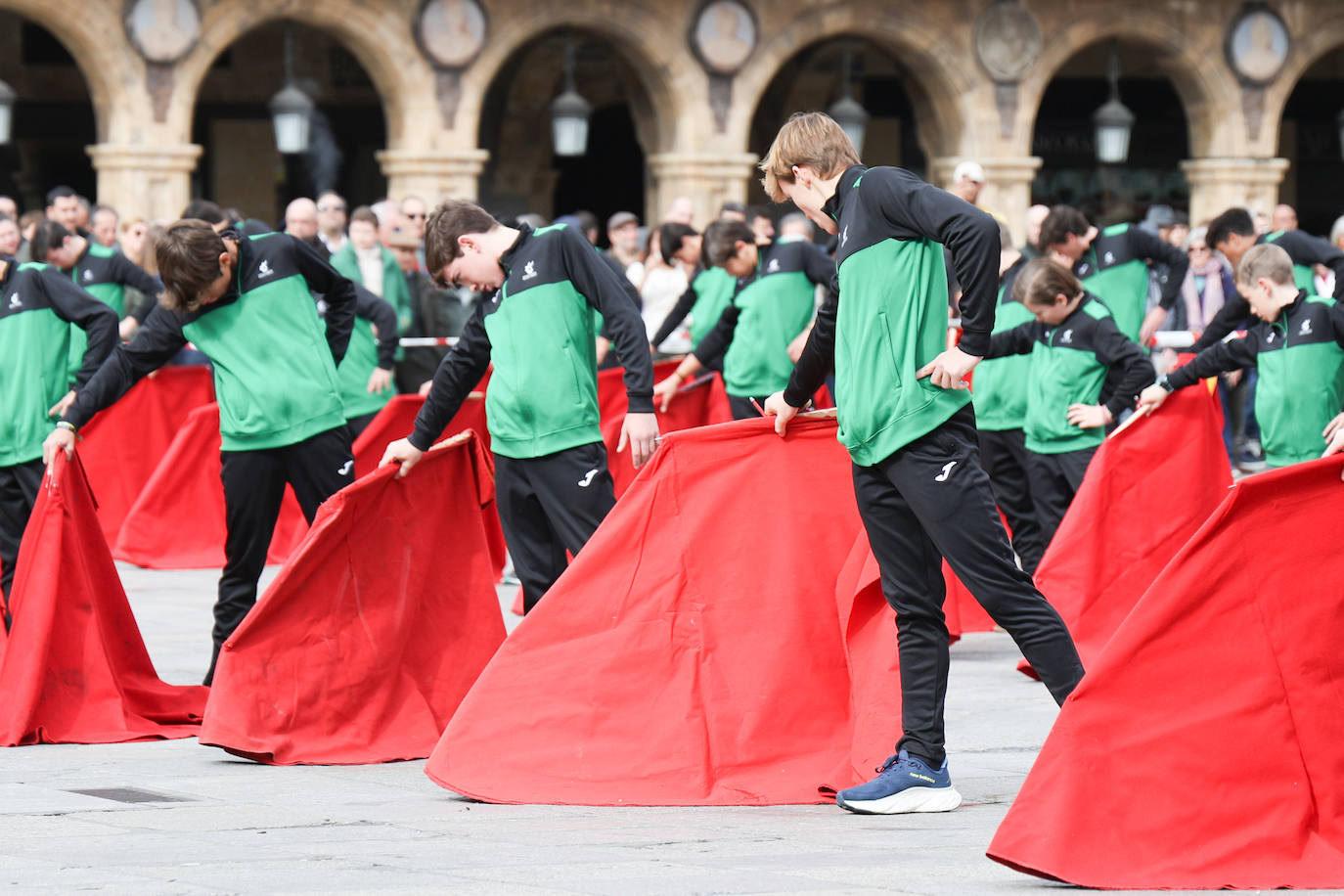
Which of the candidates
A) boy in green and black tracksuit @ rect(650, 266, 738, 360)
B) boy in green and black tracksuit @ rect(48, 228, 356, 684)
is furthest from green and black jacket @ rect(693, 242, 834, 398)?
boy in green and black tracksuit @ rect(48, 228, 356, 684)

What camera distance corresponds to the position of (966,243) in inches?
221

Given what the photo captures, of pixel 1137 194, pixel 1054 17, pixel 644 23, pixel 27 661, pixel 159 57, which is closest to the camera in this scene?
pixel 27 661

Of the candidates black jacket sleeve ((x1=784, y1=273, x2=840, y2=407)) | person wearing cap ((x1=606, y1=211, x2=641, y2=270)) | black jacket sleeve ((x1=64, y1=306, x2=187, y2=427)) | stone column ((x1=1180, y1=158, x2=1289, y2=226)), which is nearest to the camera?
black jacket sleeve ((x1=784, y1=273, x2=840, y2=407))

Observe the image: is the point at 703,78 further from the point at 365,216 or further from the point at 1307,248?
the point at 1307,248

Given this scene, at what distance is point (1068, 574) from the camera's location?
8898 mm

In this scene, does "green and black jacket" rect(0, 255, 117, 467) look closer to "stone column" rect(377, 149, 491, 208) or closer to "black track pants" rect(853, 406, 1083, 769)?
"black track pants" rect(853, 406, 1083, 769)

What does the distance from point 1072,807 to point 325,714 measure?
2.80 meters

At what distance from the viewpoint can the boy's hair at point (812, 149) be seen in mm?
5941

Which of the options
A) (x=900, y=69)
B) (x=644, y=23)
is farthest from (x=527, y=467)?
(x=900, y=69)

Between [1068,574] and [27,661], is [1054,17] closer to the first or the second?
[1068,574]

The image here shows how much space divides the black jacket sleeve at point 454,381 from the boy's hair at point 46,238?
4.22 meters

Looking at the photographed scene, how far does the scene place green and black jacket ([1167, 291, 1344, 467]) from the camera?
8.84m

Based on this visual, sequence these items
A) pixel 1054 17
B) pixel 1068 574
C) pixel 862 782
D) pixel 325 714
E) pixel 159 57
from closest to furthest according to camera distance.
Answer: pixel 862 782 → pixel 325 714 → pixel 1068 574 → pixel 159 57 → pixel 1054 17

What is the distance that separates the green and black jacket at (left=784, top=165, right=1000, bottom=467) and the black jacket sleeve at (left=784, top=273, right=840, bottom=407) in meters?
0.26
